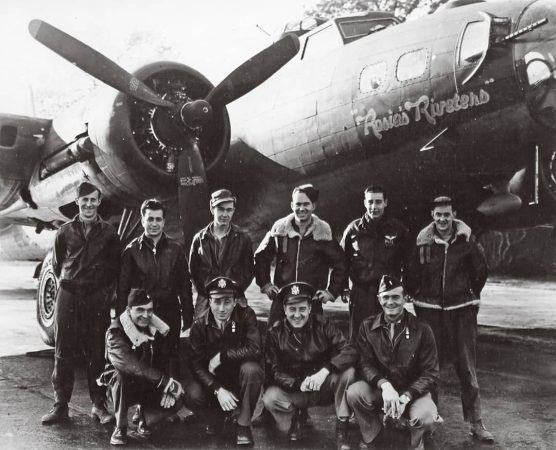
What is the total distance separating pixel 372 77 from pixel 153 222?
10.1ft

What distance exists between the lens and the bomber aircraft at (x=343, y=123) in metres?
6.10

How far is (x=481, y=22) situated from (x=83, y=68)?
4277 millimetres

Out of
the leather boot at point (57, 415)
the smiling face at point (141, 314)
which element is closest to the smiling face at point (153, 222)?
the smiling face at point (141, 314)

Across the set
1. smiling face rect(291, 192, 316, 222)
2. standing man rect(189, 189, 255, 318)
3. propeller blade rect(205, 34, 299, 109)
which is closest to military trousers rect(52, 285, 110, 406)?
standing man rect(189, 189, 255, 318)

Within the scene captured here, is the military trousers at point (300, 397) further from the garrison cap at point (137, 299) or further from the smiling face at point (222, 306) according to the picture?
the garrison cap at point (137, 299)

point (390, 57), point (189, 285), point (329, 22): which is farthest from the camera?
point (329, 22)

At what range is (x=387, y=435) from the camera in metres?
4.21

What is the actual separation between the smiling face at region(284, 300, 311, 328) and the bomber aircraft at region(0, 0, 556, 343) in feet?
8.82

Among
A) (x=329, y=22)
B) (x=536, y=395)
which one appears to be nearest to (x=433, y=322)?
(x=536, y=395)

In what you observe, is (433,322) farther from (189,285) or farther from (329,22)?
Result: (329,22)

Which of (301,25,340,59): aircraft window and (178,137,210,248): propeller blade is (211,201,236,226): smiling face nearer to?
(178,137,210,248): propeller blade

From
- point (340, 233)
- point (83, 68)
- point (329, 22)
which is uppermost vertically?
point (329, 22)

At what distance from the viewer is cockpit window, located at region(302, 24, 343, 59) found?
7.81m

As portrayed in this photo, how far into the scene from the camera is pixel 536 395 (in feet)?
18.2
